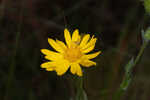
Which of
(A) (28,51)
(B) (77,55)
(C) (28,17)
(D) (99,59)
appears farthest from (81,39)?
(C) (28,17)

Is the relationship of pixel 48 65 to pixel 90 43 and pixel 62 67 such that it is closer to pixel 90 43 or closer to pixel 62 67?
pixel 62 67

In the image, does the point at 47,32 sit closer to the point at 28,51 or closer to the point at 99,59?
the point at 28,51

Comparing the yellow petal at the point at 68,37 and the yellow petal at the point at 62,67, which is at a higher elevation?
the yellow petal at the point at 68,37

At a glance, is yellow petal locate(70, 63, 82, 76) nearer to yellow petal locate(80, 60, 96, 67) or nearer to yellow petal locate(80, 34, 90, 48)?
yellow petal locate(80, 60, 96, 67)

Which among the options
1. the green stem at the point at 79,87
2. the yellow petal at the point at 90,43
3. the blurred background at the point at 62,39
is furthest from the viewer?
the blurred background at the point at 62,39

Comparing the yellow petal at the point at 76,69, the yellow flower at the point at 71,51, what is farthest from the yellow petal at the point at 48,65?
the yellow petal at the point at 76,69

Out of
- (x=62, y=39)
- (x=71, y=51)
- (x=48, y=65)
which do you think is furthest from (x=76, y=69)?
(x=62, y=39)

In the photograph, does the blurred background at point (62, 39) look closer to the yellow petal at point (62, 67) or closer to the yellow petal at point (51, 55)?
the yellow petal at point (51, 55)
